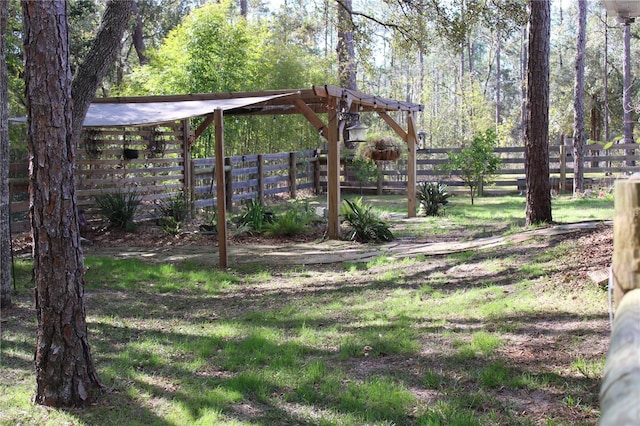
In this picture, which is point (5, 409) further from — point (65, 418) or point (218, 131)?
point (218, 131)

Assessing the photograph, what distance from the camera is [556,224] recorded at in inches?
327

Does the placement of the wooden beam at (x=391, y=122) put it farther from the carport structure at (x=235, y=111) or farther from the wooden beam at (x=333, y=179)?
the wooden beam at (x=333, y=179)

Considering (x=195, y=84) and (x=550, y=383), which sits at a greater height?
(x=195, y=84)

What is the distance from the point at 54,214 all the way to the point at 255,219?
701 centimetres

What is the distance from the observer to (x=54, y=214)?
3.56 m

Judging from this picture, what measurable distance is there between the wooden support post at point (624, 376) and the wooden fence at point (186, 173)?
966cm

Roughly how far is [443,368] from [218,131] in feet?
16.0

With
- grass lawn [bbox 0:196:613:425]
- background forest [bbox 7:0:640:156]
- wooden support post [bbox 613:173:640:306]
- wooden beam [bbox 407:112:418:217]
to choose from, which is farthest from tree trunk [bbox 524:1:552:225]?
wooden support post [bbox 613:173:640:306]

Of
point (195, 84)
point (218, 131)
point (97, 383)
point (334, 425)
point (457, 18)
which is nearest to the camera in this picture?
point (334, 425)

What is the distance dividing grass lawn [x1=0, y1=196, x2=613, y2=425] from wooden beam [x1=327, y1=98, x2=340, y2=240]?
2100mm

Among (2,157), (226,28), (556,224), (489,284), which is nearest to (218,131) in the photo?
(2,157)

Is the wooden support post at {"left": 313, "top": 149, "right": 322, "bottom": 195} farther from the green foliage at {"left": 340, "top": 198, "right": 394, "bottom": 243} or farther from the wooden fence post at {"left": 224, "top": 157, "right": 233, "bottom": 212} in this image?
the green foliage at {"left": 340, "top": 198, "right": 394, "bottom": 243}

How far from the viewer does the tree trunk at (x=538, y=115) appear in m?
8.19

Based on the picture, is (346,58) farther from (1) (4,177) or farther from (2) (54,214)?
(2) (54,214)
